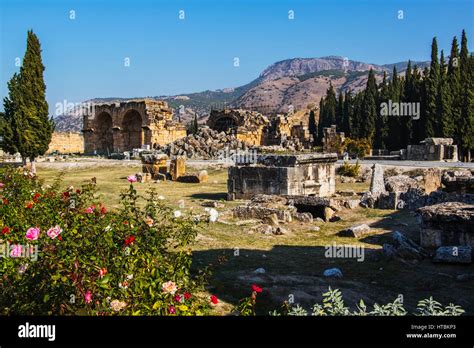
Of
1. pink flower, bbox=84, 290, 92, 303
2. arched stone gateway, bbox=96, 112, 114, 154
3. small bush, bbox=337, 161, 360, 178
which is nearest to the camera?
pink flower, bbox=84, 290, 92, 303

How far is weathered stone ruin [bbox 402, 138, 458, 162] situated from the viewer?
28.9m

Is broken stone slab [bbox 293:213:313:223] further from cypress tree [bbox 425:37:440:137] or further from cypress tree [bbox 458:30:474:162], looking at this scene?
cypress tree [bbox 425:37:440:137]

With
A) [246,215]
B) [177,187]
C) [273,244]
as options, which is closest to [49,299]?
[273,244]

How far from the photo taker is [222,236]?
9172 millimetres

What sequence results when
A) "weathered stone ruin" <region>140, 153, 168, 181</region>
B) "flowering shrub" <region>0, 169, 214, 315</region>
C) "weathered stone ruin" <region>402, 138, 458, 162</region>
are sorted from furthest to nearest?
"weathered stone ruin" <region>402, 138, 458, 162</region>, "weathered stone ruin" <region>140, 153, 168, 181</region>, "flowering shrub" <region>0, 169, 214, 315</region>

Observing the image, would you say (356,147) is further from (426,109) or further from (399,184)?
(399,184)

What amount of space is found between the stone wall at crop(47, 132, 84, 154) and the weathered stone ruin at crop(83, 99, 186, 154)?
8253 mm

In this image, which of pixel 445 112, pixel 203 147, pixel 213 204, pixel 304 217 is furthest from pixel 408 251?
pixel 445 112

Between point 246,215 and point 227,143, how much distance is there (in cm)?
2628

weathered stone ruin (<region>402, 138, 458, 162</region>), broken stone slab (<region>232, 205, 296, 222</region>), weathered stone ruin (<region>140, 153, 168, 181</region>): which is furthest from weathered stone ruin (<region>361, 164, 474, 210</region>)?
weathered stone ruin (<region>402, 138, 458, 162</region>)

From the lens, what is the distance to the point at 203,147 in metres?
34.5

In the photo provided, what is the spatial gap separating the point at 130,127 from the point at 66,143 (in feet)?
48.1

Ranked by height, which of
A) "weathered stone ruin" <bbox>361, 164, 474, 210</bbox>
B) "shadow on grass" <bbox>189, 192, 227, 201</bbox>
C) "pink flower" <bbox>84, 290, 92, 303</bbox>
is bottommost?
"shadow on grass" <bbox>189, 192, 227, 201</bbox>
